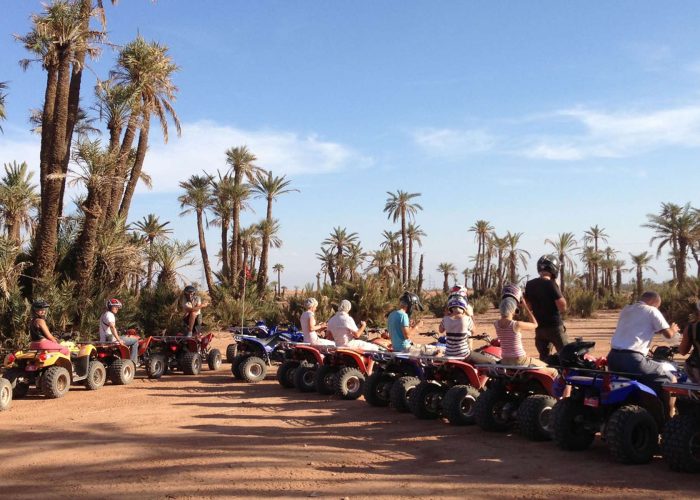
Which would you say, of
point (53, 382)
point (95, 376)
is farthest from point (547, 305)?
point (95, 376)

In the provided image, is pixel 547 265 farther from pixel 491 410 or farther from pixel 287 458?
pixel 287 458

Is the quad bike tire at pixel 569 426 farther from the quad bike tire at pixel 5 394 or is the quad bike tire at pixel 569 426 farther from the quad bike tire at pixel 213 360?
the quad bike tire at pixel 213 360

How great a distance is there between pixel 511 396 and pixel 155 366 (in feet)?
26.4

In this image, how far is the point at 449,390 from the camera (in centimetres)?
807

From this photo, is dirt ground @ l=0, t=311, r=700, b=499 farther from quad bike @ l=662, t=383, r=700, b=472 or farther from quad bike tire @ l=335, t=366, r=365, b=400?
quad bike tire @ l=335, t=366, r=365, b=400

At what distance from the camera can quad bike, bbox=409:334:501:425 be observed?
7918 millimetres

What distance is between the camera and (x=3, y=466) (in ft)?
21.4

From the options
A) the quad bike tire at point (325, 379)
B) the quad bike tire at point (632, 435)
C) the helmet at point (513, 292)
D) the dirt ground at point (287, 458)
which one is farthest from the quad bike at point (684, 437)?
the quad bike tire at point (325, 379)

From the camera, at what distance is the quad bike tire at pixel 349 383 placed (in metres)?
10.3

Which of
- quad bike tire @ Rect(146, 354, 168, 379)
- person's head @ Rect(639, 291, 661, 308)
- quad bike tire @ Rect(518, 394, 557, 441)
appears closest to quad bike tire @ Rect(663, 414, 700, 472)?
person's head @ Rect(639, 291, 661, 308)

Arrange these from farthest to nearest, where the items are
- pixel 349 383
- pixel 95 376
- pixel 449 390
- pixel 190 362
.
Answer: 1. pixel 190 362
2. pixel 95 376
3. pixel 349 383
4. pixel 449 390

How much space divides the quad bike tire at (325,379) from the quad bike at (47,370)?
13.1 feet

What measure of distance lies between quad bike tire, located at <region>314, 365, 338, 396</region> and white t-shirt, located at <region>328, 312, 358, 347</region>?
45cm

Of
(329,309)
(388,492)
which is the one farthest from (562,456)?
(329,309)
